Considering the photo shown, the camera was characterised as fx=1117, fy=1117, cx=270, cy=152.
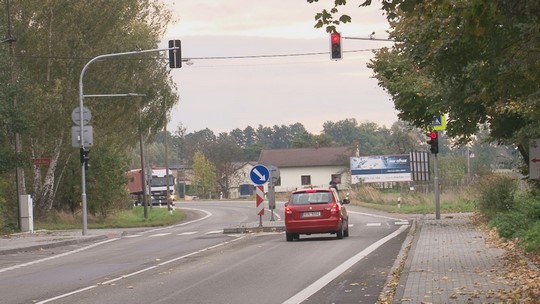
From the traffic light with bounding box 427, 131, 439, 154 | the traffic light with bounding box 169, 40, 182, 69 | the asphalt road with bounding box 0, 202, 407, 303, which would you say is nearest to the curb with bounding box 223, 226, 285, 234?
the asphalt road with bounding box 0, 202, 407, 303

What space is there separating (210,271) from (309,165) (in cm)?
12561

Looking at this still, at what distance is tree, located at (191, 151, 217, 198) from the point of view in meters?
129

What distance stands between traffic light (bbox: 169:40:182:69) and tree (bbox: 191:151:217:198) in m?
92.0

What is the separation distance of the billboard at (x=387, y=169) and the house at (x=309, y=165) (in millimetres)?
40445

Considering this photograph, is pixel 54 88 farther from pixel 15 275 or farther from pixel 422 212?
pixel 15 275

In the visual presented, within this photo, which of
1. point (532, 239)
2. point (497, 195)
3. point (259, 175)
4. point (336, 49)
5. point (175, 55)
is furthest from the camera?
point (259, 175)

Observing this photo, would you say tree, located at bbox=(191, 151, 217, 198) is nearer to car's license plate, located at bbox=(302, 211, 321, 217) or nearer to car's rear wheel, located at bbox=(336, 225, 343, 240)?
car's rear wheel, located at bbox=(336, 225, 343, 240)

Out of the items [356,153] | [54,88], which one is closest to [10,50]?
[54,88]

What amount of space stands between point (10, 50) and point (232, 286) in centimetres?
2991

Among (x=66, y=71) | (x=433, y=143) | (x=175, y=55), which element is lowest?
(x=433, y=143)

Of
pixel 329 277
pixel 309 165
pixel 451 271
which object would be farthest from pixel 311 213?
pixel 309 165

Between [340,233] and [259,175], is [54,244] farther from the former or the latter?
[340,233]

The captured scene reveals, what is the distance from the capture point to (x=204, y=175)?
131250 mm

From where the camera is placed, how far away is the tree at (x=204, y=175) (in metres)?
129
